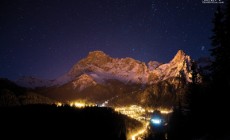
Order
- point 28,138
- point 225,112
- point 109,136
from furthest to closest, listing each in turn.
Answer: point 109,136, point 28,138, point 225,112

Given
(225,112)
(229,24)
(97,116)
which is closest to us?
(225,112)

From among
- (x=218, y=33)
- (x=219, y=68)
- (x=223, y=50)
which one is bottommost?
(x=219, y=68)

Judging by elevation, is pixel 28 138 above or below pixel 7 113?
below

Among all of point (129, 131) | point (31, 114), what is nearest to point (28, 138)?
point (31, 114)

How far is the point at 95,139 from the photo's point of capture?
10981 centimetres

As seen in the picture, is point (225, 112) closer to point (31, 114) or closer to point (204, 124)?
point (204, 124)

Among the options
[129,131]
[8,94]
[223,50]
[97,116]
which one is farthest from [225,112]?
[8,94]

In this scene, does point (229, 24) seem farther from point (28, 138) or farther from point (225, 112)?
point (28, 138)

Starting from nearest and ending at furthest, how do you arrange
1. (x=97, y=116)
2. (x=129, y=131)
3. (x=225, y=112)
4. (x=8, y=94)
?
(x=225, y=112), (x=97, y=116), (x=129, y=131), (x=8, y=94)

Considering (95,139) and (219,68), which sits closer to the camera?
(219,68)

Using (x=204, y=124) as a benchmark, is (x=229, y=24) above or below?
above

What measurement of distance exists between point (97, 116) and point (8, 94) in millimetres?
93349

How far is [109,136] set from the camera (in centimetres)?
11469

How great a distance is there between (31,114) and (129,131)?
6874cm
